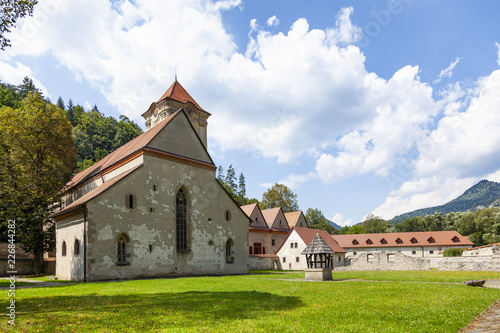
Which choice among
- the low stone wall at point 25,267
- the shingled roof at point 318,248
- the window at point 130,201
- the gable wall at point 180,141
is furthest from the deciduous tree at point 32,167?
the shingled roof at point 318,248

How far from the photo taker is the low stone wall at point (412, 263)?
118 feet

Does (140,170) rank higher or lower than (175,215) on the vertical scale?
higher

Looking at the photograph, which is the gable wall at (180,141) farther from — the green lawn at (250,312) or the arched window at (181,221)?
the green lawn at (250,312)

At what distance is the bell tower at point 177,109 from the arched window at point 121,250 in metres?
26.6

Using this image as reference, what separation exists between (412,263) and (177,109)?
37567 mm

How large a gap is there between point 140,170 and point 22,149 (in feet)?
43.0

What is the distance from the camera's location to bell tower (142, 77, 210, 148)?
48.3 meters

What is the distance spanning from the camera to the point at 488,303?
11.5 meters

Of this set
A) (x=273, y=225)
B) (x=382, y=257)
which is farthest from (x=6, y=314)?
(x=273, y=225)

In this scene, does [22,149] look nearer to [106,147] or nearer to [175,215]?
[175,215]

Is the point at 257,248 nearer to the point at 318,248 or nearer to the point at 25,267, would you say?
the point at 318,248

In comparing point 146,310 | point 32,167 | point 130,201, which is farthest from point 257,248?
point 146,310

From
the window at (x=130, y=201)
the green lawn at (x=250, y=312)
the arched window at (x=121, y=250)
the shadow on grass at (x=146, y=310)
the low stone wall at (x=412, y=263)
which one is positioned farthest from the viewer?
the low stone wall at (x=412, y=263)

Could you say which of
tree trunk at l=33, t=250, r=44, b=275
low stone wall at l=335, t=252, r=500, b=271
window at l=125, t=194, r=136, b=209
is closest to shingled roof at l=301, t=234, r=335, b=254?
window at l=125, t=194, r=136, b=209
